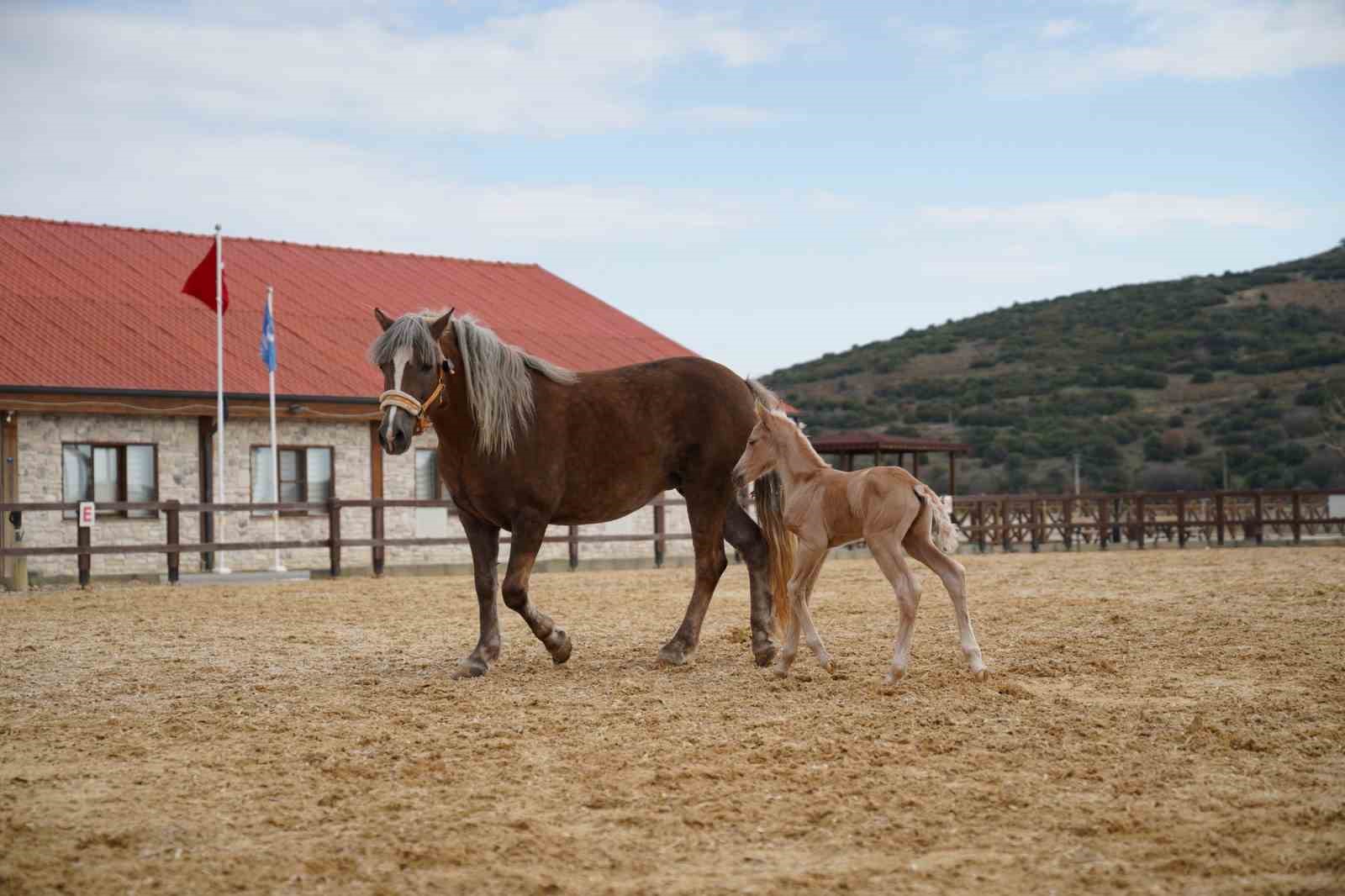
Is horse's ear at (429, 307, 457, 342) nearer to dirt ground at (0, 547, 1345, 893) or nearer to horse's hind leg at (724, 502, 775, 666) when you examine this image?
dirt ground at (0, 547, 1345, 893)

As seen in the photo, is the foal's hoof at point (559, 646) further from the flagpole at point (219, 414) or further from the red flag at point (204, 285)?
the red flag at point (204, 285)

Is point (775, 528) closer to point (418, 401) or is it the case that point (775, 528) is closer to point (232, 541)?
point (418, 401)

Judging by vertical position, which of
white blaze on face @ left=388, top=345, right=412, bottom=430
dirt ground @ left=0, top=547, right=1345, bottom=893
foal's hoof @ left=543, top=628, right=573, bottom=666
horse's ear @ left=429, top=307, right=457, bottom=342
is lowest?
dirt ground @ left=0, top=547, right=1345, bottom=893

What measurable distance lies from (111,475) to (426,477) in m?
5.38

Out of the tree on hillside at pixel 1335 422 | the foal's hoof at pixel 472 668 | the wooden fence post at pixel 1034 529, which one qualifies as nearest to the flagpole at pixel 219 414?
the foal's hoof at pixel 472 668

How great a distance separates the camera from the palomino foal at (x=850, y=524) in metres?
7.93

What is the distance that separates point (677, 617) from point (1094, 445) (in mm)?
46214

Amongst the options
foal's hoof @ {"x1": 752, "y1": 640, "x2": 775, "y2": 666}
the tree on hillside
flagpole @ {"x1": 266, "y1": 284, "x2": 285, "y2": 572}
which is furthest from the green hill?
foal's hoof @ {"x1": 752, "y1": 640, "x2": 775, "y2": 666}

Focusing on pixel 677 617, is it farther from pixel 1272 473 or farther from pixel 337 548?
pixel 1272 473

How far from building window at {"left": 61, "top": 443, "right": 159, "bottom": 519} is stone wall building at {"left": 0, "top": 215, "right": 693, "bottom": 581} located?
24mm

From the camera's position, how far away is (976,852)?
444cm

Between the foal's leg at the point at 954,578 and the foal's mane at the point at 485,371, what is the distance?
95.9 inches

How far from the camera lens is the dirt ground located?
4324mm

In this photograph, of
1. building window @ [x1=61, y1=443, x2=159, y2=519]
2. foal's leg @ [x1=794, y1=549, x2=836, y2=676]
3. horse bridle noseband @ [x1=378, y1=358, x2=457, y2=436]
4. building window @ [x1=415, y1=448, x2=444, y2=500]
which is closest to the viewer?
horse bridle noseband @ [x1=378, y1=358, x2=457, y2=436]
